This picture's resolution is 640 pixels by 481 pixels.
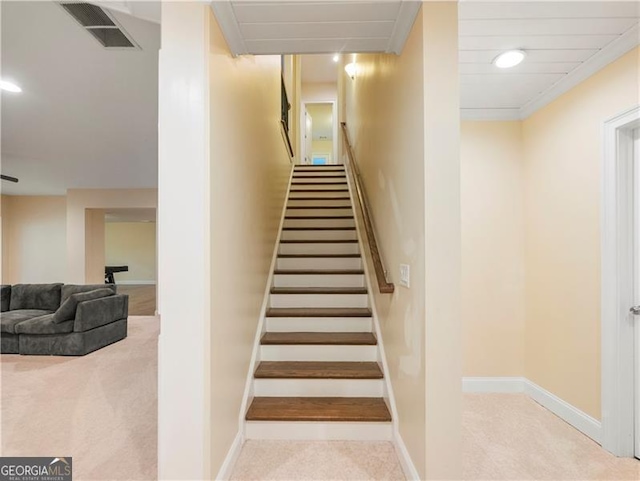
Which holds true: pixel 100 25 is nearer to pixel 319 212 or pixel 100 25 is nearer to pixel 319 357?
pixel 319 357

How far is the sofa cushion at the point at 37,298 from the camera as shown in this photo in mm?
4699

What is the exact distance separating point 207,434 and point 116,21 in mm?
2367

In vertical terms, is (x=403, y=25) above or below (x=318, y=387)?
above

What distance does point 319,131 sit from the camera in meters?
11.4

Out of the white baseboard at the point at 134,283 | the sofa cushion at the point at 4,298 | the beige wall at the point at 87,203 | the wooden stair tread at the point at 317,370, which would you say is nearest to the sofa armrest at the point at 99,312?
the sofa cushion at the point at 4,298

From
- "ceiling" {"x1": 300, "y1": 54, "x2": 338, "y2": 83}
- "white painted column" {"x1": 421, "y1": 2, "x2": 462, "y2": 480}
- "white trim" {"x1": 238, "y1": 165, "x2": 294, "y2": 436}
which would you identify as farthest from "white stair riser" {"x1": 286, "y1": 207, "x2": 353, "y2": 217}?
"ceiling" {"x1": 300, "y1": 54, "x2": 338, "y2": 83}

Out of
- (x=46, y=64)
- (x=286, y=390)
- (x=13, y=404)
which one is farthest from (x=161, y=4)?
(x=13, y=404)

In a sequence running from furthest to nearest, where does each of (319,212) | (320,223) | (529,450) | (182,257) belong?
(319,212) → (320,223) → (529,450) → (182,257)

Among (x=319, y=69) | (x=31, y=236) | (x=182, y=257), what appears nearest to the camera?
(x=182, y=257)

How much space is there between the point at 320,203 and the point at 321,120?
7.13 m

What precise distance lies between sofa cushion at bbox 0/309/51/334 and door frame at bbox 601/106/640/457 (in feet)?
19.5

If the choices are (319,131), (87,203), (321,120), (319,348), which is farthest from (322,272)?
(319,131)

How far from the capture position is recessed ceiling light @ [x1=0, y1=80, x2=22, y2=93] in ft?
8.52

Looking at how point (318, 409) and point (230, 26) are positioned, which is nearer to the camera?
point (230, 26)
